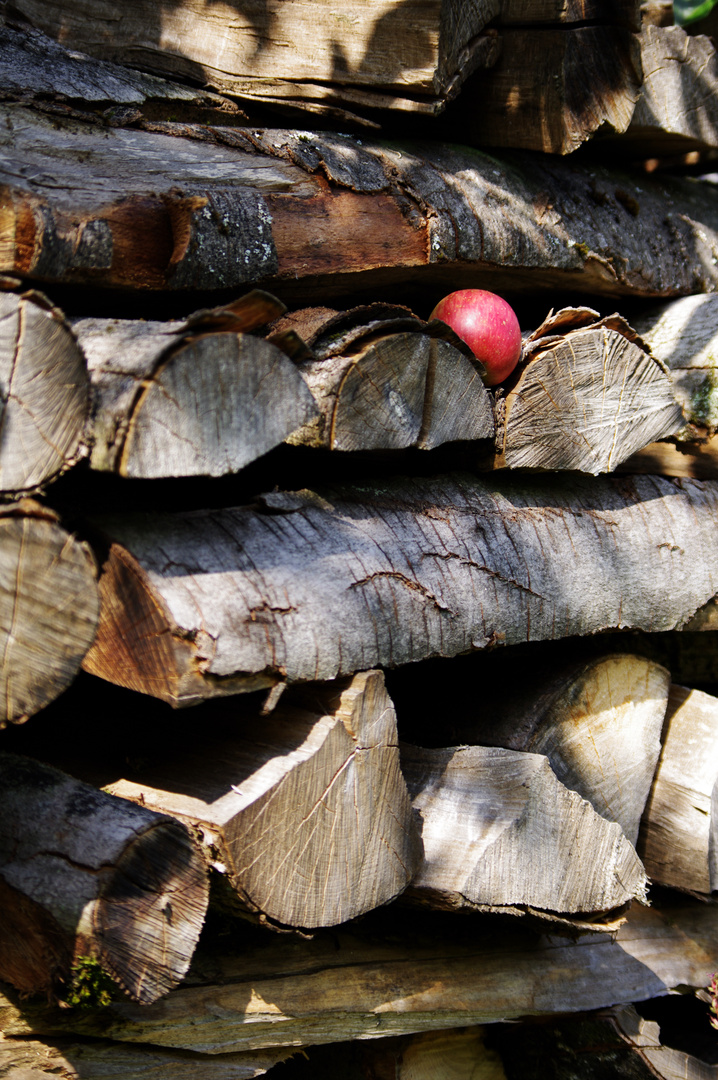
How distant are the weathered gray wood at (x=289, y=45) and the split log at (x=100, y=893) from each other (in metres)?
1.89

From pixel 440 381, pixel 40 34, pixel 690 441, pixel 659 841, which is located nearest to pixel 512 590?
pixel 440 381

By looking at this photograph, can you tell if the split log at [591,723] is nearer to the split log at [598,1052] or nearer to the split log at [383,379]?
the split log at [598,1052]

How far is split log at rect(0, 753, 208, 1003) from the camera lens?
1.55 metres

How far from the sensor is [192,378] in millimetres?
1482

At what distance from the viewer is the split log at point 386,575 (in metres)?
1.57

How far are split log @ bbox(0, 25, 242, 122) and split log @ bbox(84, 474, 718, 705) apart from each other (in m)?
1.09

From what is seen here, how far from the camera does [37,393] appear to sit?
1447mm

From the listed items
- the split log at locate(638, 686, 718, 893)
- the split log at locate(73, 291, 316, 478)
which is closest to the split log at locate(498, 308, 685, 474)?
the split log at locate(73, 291, 316, 478)

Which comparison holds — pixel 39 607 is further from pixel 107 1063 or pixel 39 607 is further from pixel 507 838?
pixel 507 838

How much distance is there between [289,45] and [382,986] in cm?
238

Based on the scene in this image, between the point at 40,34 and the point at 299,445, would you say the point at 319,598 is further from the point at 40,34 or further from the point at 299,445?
the point at 40,34

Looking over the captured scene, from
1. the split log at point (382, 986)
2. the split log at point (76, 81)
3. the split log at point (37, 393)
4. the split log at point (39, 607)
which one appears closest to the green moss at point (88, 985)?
the split log at point (382, 986)

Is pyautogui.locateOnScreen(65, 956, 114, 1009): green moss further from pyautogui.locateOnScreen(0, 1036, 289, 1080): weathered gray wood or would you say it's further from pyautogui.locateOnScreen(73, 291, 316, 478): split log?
pyautogui.locateOnScreen(73, 291, 316, 478): split log

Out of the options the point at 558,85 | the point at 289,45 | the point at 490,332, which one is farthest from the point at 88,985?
the point at 558,85
